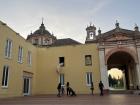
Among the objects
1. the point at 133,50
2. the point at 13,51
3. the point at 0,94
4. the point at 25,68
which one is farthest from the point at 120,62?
the point at 0,94

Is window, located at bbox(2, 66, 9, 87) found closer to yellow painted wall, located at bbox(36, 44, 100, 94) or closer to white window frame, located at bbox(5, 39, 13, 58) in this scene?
white window frame, located at bbox(5, 39, 13, 58)

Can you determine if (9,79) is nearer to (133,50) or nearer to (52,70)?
(52,70)

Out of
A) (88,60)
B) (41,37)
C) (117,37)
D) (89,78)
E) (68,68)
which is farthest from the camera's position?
(41,37)

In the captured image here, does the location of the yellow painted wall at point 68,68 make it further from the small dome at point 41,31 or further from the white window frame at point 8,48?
the small dome at point 41,31

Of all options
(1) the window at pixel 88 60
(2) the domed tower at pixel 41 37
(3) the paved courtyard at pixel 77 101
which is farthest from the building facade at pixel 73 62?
(2) the domed tower at pixel 41 37

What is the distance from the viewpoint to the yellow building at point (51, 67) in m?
22.0

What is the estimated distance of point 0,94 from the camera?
688 inches

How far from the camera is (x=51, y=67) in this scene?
2756 centimetres

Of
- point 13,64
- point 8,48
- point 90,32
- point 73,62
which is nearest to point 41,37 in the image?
point 90,32

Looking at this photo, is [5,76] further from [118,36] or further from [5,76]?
[118,36]

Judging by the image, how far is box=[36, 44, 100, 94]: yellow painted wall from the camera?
25.9m

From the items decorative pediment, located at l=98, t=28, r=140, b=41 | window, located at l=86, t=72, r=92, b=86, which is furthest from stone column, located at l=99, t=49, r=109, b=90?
decorative pediment, located at l=98, t=28, r=140, b=41

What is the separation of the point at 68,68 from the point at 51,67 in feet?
8.97

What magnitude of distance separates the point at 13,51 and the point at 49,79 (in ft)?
27.8
